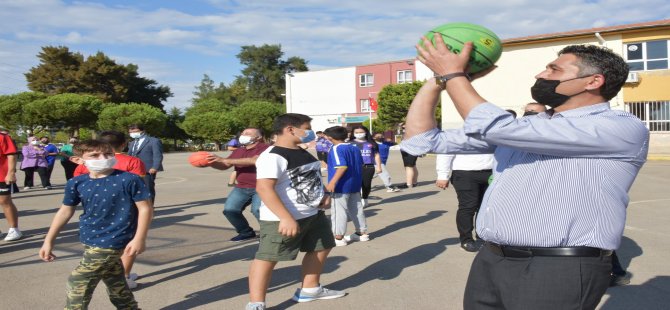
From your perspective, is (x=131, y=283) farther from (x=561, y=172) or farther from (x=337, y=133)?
(x=561, y=172)

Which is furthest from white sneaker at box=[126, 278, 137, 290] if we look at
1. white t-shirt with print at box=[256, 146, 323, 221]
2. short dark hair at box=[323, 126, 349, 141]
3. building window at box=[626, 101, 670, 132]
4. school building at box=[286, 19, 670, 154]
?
building window at box=[626, 101, 670, 132]

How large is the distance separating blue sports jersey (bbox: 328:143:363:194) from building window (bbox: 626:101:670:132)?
25424mm

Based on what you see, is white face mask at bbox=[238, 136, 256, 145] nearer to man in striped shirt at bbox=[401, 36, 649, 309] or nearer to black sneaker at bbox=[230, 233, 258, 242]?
black sneaker at bbox=[230, 233, 258, 242]

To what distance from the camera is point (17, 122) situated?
4747 centimetres

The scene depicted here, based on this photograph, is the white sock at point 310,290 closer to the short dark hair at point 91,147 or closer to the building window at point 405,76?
the short dark hair at point 91,147

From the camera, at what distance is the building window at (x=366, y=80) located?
5725cm

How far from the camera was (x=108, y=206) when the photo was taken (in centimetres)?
409

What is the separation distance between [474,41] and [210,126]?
54.9 m

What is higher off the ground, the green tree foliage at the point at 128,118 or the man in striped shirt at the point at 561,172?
the green tree foliage at the point at 128,118

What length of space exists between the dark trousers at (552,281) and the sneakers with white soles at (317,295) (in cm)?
282

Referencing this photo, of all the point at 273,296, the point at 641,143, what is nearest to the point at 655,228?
the point at 273,296

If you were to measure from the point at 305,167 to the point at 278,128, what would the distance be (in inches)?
16.1

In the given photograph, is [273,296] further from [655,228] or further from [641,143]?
[655,228]

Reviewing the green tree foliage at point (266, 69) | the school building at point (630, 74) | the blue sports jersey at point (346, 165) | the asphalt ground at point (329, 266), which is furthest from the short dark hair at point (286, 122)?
the green tree foliage at point (266, 69)
